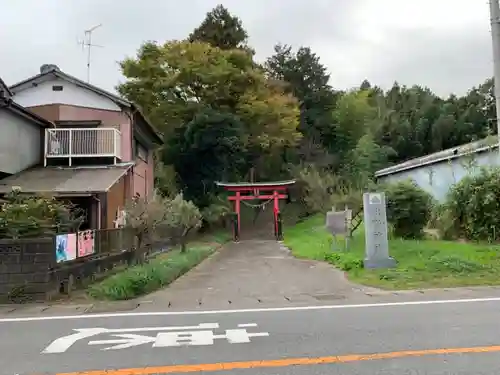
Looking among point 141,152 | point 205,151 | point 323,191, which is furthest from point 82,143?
point 323,191

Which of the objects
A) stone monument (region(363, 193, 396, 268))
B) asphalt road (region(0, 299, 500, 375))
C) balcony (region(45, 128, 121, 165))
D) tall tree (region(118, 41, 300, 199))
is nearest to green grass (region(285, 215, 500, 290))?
stone monument (region(363, 193, 396, 268))

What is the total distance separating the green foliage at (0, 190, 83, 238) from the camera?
30.7 feet

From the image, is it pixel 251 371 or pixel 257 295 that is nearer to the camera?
pixel 251 371

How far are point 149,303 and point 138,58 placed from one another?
28271 mm

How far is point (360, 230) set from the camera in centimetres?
2095

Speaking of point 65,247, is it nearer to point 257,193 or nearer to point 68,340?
point 68,340

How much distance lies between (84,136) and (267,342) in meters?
15.2

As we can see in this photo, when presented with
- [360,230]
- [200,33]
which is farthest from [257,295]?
[200,33]

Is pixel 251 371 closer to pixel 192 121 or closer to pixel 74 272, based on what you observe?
pixel 74 272

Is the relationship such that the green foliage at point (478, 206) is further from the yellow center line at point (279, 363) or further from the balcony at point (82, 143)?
the balcony at point (82, 143)

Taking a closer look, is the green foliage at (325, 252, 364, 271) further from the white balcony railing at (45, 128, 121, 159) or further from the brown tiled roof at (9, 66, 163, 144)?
the brown tiled roof at (9, 66, 163, 144)

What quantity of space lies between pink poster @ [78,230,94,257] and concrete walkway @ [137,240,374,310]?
2.04 m

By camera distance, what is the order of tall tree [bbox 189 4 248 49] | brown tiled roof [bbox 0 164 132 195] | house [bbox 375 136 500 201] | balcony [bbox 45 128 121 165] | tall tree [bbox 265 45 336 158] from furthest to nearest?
tall tree [bbox 265 45 336 158]
tall tree [bbox 189 4 248 49]
house [bbox 375 136 500 201]
balcony [bbox 45 128 121 165]
brown tiled roof [bbox 0 164 132 195]

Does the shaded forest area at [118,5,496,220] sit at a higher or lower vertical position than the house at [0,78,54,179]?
higher
